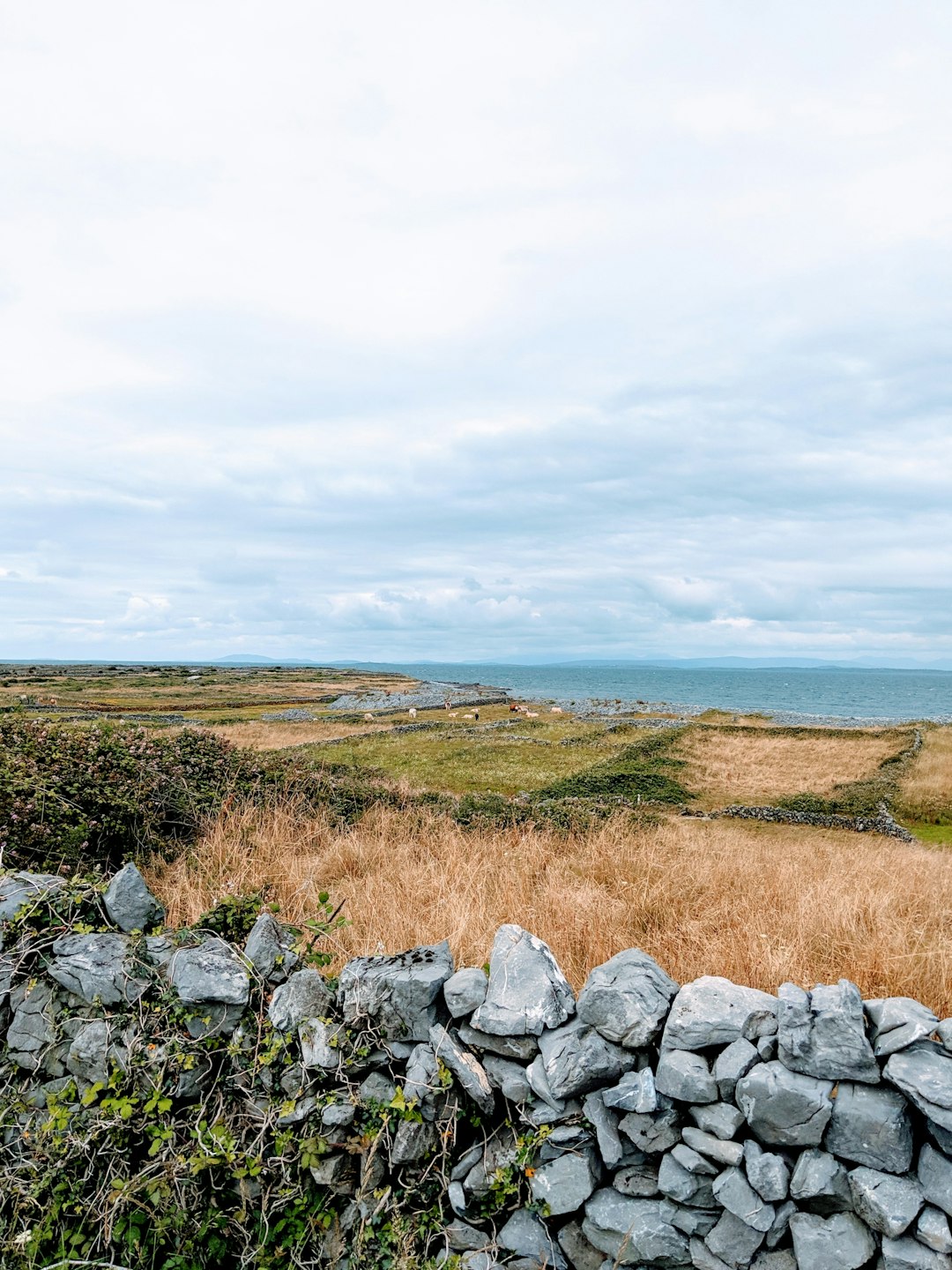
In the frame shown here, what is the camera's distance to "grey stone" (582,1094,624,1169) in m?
3.78

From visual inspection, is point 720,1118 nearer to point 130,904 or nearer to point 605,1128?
point 605,1128

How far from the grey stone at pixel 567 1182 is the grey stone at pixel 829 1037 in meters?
1.22

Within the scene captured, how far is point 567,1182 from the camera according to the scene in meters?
3.87

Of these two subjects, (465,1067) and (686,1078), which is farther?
(465,1067)

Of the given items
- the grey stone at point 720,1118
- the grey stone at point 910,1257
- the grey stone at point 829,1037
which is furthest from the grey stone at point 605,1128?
the grey stone at point 910,1257

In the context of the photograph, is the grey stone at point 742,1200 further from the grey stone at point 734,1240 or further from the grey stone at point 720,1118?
the grey stone at point 720,1118

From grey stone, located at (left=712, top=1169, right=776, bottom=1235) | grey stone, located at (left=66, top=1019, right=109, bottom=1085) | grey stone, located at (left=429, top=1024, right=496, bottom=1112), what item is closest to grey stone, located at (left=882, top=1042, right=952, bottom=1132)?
grey stone, located at (left=712, top=1169, right=776, bottom=1235)

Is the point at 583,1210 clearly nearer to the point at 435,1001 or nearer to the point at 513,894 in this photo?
the point at 435,1001

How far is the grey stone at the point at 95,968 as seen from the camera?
481 cm

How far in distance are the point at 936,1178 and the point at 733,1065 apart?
0.94 m

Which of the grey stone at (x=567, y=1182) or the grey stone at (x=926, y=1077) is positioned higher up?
the grey stone at (x=926, y=1077)

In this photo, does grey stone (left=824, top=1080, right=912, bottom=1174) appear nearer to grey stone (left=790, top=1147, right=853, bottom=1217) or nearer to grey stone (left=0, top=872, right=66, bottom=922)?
grey stone (left=790, top=1147, right=853, bottom=1217)

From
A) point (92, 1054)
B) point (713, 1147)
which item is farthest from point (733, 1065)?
point (92, 1054)

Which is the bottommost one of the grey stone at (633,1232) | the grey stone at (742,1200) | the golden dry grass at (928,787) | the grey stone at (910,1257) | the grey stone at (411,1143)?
the golden dry grass at (928,787)
